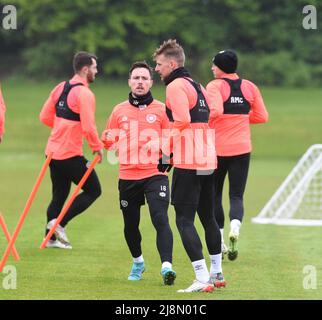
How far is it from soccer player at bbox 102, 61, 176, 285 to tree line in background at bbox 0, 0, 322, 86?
3410 cm

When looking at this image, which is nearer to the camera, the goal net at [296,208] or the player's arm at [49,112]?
the player's arm at [49,112]

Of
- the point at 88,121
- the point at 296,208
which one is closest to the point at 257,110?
the point at 88,121

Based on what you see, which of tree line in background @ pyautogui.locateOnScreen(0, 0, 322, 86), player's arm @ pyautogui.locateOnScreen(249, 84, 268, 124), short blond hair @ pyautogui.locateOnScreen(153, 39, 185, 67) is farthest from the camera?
tree line in background @ pyautogui.locateOnScreen(0, 0, 322, 86)

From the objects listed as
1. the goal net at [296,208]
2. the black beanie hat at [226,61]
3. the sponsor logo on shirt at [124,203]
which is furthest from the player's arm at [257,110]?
the goal net at [296,208]

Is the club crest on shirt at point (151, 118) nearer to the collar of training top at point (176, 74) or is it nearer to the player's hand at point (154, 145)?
the player's hand at point (154, 145)

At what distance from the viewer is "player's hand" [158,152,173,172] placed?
375 inches

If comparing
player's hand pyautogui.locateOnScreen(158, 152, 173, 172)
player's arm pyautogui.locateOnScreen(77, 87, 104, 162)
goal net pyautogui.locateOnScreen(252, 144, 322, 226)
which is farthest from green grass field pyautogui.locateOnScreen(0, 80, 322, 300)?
player's arm pyautogui.locateOnScreen(77, 87, 104, 162)

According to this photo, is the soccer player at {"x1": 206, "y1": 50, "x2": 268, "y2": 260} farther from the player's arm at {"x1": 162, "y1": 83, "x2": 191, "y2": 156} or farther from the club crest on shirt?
the player's arm at {"x1": 162, "y1": 83, "x2": 191, "y2": 156}

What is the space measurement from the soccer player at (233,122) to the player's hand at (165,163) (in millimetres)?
1940

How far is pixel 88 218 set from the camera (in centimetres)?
1612

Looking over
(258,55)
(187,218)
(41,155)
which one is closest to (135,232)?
(187,218)

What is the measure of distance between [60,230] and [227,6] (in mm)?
35163

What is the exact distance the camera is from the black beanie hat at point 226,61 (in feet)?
38.1
